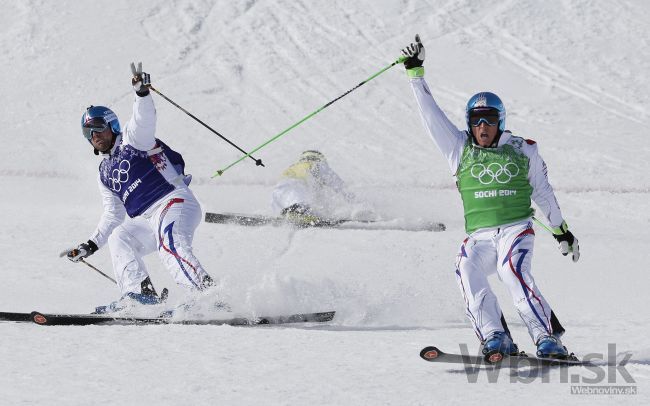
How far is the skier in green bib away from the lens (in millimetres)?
5629

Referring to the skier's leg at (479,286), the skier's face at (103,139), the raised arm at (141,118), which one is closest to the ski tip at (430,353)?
the skier's leg at (479,286)

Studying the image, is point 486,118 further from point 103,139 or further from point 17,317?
point 17,317

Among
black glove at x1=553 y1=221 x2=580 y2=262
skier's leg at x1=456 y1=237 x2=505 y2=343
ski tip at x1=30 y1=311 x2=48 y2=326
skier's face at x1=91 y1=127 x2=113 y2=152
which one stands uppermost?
skier's face at x1=91 y1=127 x2=113 y2=152

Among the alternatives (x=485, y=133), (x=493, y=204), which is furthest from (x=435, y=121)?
(x=493, y=204)

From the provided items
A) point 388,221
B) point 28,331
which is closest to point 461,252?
point 28,331

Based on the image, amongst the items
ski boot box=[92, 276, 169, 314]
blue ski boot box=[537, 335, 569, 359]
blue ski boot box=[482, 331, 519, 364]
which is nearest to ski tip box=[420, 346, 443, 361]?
blue ski boot box=[482, 331, 519, 364]

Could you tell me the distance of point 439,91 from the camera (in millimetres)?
19422

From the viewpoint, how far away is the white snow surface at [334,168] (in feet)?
17.1

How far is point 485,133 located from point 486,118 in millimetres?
93

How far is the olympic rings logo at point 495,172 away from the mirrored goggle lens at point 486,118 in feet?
0.84

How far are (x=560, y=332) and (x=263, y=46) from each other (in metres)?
16.5

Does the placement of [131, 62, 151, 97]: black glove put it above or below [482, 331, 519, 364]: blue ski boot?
above

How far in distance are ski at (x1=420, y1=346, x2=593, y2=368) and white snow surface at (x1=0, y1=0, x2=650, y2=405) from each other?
0.12m

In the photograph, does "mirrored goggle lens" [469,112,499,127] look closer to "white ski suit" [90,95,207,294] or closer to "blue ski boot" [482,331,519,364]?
"blue ski boot" [482,331,519,364]
